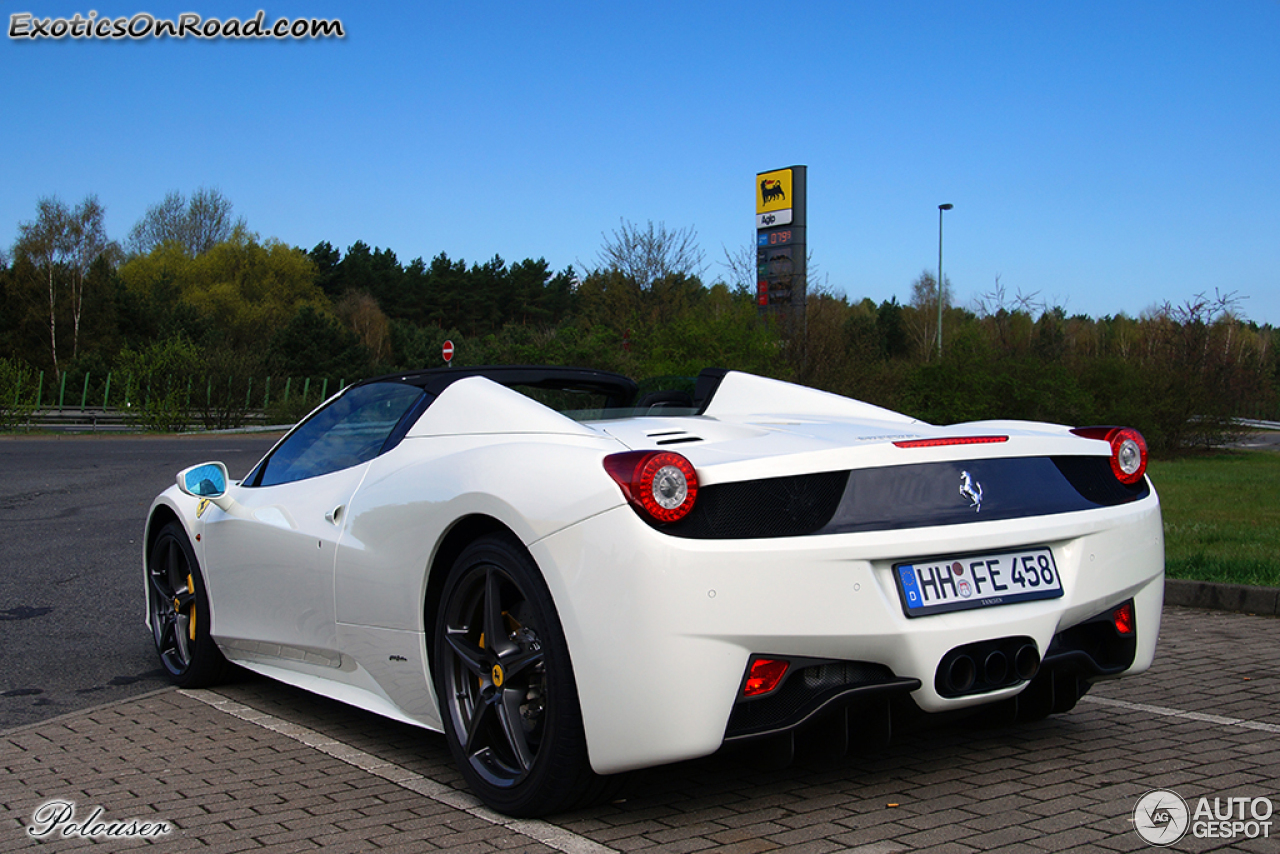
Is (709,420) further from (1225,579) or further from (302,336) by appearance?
(302,336)

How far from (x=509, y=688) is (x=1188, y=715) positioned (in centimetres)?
251

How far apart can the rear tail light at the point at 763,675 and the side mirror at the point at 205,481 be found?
2687 millimetres

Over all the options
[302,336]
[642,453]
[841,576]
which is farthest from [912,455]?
[302,336]

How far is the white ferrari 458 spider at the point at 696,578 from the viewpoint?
279 cm

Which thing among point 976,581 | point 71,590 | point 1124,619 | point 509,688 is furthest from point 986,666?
point 71,590

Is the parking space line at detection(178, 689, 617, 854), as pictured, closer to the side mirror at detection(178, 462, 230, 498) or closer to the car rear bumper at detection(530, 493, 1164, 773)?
the car rear bumper at detection(530, 493, 1164, 773)

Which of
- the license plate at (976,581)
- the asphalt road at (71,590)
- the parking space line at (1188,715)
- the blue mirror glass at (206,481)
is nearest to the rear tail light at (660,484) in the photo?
the license plate at (976,581)

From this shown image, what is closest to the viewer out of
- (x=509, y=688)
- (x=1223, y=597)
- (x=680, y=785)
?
(x=509, y=688)

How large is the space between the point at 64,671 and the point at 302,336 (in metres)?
53.5

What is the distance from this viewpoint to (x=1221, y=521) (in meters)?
10.1

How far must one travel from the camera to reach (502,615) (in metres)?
3.25

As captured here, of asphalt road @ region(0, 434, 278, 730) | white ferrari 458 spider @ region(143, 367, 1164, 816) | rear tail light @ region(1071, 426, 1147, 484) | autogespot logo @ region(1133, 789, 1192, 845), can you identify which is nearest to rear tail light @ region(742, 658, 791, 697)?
white ferrari 458 spider @ region(143, 367, 1164, 816)

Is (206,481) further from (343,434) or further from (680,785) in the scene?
(680,785)

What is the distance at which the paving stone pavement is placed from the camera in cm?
291
